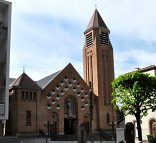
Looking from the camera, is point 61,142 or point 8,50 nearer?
point 8,50

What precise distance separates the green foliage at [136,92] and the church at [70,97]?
26.1 feet

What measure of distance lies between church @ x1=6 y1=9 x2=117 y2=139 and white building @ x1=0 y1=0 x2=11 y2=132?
A: 1199cm

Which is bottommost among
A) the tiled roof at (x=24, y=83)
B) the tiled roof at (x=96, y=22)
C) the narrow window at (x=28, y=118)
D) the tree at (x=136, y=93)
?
the narrow window at (x=28, y=118)

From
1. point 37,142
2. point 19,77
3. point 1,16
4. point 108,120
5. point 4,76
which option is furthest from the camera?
point 108,120

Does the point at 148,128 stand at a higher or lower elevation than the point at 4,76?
lower

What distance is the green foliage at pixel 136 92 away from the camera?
4497 centimetres

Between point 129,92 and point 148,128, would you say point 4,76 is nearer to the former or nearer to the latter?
point 129,92

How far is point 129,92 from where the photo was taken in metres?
45.8

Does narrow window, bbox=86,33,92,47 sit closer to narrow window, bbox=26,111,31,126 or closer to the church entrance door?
the church entrance door

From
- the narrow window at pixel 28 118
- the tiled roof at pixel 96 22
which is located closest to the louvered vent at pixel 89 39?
the tiled roof at pixel 96 22

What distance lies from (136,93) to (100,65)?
1995 centimetres

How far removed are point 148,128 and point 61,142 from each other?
1563 centimetres

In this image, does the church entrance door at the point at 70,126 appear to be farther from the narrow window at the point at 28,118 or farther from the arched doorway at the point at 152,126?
the arched doorway at the point at 152,126

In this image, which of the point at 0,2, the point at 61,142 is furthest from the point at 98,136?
the point at 0,2
